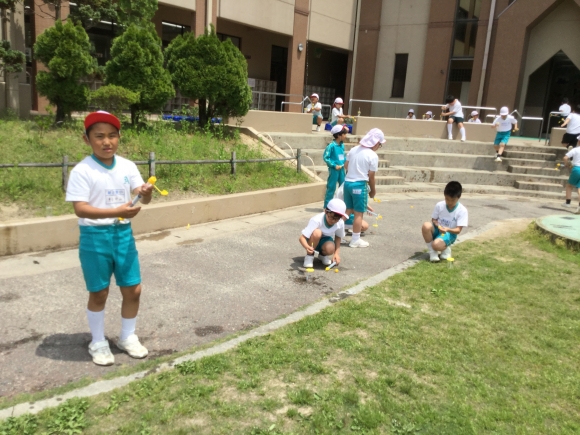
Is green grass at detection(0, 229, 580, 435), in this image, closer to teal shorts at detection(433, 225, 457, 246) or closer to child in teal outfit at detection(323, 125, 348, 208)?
teal shorts at detection(433, 225, 457, 246)

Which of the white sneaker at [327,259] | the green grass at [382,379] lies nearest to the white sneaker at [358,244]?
the white sneaker at [327,259]

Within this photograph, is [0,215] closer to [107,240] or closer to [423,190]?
[107,240]

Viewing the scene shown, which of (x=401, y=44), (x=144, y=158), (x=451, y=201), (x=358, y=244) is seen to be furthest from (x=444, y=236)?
(x=401, y=44)

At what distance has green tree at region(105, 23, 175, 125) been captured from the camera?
30.7 ft

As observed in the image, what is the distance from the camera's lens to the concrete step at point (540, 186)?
532 inches

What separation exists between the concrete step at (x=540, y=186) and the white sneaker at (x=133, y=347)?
12.7m

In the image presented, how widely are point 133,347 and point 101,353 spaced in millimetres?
223

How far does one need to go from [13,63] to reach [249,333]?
9.40 meters

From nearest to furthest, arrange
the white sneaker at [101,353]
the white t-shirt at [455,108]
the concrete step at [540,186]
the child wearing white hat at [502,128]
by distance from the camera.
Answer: the white sneaker at [101,353] → the concrete step at [540,186] → the child wearing white hat at [502,128] → the white t-shirt at [455,108]

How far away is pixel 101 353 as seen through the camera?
11.6 feet

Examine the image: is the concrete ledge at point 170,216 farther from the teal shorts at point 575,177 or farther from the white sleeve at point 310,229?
the teal shorts at point 575,177

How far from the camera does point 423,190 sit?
13.0 meters

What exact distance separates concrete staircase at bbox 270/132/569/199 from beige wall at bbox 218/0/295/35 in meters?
7.10

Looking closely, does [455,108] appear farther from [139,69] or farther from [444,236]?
[444,236]
